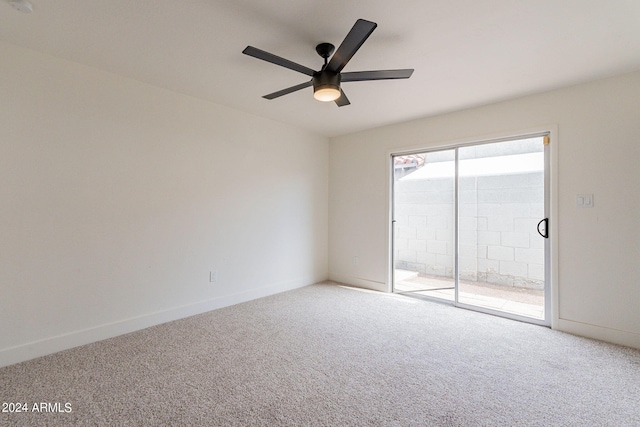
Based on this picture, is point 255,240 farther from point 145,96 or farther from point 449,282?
point 449,282

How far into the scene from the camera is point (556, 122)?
2865 mm

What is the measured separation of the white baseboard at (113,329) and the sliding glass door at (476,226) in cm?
219

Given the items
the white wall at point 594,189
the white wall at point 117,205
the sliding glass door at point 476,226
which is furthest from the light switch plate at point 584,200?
the white wall at point 117,205

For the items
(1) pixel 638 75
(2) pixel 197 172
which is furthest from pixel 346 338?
(1) pixel 638 75

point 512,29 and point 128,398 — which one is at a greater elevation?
point 512,29

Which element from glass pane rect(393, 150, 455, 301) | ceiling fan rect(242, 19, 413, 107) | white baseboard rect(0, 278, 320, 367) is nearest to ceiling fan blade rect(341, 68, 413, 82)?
ceiling fan rect(242, 19, 413, 107)

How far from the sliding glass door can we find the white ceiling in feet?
2.77

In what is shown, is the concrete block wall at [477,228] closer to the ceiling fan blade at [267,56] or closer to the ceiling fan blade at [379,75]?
the ceiling fan blade at [379,75]

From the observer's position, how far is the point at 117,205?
265cm

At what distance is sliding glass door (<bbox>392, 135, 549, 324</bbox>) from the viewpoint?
10.2ft

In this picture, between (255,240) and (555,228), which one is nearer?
(555,228)

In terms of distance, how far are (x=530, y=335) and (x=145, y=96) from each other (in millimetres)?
4344

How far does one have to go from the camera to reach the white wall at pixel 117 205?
7.19 feet

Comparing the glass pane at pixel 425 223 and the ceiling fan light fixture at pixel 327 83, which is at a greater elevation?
the ceiling fan light fixture at pixel 327 83
